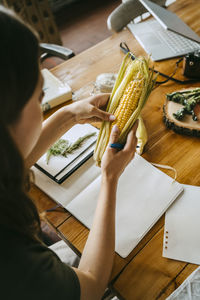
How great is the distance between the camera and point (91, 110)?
3.44 feet

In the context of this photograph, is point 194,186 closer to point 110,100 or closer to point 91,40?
point 110,100

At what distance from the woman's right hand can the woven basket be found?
2153mm

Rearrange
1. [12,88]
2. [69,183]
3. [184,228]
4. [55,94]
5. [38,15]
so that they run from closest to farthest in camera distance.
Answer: [12,88], [184,228], [69,183], [55,94], [38,15]

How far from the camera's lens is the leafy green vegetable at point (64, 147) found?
1.08m

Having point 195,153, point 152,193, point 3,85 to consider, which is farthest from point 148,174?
point 3,85

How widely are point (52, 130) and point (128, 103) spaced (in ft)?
1.14

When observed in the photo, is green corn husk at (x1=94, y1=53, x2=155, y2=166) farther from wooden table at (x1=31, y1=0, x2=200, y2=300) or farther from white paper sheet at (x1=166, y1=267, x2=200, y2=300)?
white paper sheet at (x1=166, y1=267, x2=200, y2=300)

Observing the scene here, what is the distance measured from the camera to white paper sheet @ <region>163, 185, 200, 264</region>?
77cm

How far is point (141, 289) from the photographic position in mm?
712

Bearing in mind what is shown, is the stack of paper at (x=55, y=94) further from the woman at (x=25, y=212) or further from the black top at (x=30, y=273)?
the black top at (x=30, y=273)

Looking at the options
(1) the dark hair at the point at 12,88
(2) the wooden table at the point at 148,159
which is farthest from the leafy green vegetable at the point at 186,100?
(1) the dark hair at the point at 12,88

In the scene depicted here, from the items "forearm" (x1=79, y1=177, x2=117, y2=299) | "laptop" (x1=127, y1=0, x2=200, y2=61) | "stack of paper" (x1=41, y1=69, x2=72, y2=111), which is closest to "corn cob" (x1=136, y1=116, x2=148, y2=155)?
"forearm" (x1=79, y1=177, x2=117, y2=299)

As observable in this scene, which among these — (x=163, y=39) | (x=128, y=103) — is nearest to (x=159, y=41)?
(x=163, y=39)

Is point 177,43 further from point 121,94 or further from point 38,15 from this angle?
point 38,15
